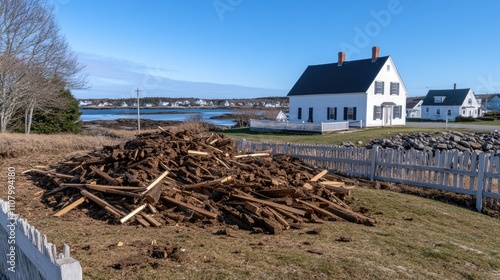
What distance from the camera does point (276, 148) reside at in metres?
15.2

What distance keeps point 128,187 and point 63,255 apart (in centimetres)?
476

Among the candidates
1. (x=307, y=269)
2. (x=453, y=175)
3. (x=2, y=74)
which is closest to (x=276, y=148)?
(x=453, y=175)

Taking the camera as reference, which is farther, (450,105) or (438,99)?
(438,99)

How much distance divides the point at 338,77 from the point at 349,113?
183 inches

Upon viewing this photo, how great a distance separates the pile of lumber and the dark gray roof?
1113 inches

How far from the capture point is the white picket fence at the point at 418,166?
961 centimetres

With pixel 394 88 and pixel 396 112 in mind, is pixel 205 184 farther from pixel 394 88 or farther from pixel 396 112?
pixel 396 112

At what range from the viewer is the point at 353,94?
36281 millimetres

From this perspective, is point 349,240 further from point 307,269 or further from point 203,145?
point 203,145

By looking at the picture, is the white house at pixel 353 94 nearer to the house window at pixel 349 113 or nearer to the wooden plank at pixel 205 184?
the house window at pixel 349 113

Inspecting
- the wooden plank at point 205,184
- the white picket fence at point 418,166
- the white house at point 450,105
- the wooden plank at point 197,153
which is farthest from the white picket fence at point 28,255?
the white house at point 450,105

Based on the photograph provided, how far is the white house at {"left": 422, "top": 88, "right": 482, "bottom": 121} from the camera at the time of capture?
202 feet

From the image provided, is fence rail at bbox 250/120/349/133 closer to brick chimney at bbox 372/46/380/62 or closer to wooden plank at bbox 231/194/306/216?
brick chimney at bbox 372/46/380/62

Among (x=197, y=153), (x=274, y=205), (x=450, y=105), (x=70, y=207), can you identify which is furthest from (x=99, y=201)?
(x=450, y=105)
